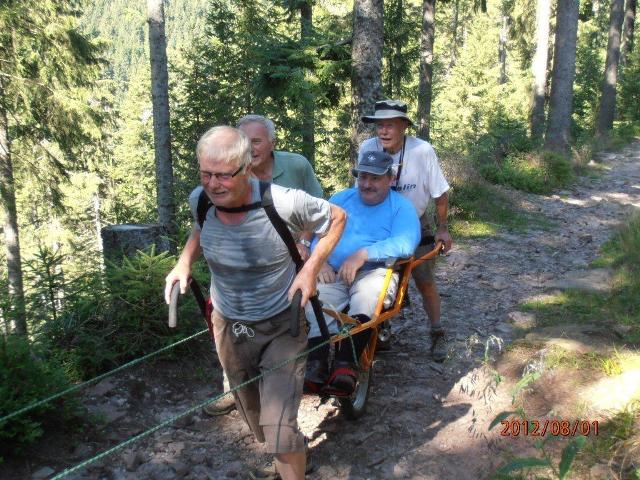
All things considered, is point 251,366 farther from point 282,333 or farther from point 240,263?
point 240,263

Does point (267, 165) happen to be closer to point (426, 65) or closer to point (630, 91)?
point (426, 65)

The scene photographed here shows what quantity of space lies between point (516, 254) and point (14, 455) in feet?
24.2

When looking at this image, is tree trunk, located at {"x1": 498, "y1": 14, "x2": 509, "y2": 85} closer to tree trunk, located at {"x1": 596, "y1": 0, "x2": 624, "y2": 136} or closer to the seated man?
tree trunk, located at {"x1": 596, "y1": 0, "x2": 624, "y2": 136}

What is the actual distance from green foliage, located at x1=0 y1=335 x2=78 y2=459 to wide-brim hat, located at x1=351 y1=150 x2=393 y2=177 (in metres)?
2.65

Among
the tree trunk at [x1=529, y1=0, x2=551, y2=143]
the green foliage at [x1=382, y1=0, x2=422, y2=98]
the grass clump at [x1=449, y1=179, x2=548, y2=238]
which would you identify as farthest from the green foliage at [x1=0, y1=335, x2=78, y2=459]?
the tree trunk at [x1=529, y1=0, x2=551, y2=143]

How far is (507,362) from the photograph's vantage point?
476 centimetres

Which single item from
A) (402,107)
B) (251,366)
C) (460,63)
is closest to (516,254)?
(402,107)

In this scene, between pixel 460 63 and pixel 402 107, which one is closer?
pixel 402 107

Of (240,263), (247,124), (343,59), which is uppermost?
(343,59)

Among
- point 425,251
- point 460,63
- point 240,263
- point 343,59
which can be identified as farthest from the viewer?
point 460,63

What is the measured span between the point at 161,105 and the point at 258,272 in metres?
8.86

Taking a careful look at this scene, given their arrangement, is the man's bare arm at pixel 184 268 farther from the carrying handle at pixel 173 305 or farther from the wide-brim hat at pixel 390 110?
the wide-brim hat at pixel 390 110

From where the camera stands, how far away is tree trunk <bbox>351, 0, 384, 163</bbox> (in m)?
7.99

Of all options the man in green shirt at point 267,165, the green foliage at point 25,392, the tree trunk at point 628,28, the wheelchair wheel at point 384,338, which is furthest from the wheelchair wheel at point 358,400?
the tree trunk at point 628,28
